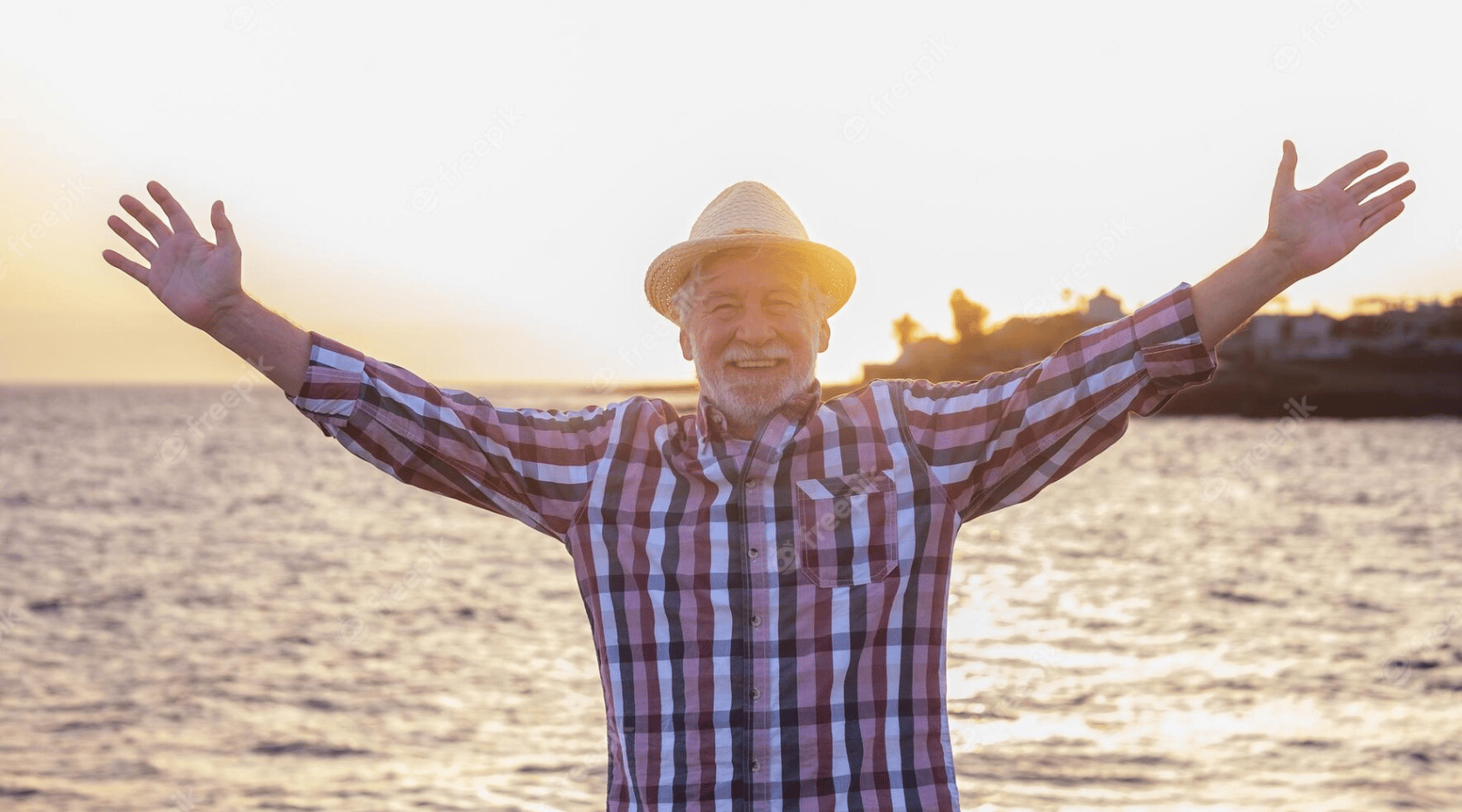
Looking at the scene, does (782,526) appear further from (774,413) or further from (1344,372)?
(1344,372)

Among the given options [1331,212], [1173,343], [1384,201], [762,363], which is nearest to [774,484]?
[762,363]

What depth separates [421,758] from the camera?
10.2 m

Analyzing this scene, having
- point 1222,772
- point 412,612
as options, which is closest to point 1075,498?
point 412,612

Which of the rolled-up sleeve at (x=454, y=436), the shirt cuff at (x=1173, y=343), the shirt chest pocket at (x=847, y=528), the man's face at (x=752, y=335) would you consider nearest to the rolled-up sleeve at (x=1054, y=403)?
the shirt cuff at (x=1173, y=343)

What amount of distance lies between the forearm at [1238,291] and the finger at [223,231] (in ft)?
6.82

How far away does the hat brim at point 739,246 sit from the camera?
2.96 meters

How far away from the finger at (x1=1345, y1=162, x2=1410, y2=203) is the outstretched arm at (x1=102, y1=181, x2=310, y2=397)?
227 centimetres

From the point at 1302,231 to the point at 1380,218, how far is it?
18cm

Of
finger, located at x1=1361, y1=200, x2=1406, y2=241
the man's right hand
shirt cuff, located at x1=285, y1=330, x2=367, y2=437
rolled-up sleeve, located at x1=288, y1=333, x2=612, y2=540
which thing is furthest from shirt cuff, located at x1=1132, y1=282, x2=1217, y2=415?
the man's right hand

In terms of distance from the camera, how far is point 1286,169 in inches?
103

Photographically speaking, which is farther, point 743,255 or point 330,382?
point 743,255

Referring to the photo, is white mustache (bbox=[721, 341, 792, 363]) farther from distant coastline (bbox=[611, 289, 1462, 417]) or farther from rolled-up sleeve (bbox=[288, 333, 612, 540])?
distant coastline (bbox=[611, 289, 1462, 417])

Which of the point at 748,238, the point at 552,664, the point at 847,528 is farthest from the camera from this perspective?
the point at 552,664

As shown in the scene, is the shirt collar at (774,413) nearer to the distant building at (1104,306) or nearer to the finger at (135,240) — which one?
the finger at (135,240)
